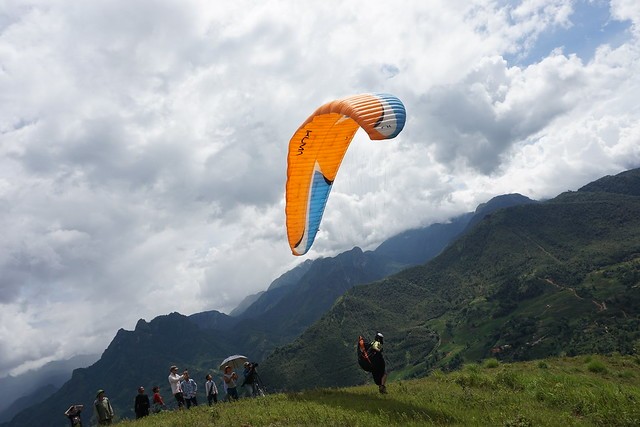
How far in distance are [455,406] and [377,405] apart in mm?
2095

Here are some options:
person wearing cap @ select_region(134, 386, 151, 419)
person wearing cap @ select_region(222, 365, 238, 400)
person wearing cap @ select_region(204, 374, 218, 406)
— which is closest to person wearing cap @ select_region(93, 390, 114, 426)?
person wearing cap @ select_region(134, 386, 151, 419)

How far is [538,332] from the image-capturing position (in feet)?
609

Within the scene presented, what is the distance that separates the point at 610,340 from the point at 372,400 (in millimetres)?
164421

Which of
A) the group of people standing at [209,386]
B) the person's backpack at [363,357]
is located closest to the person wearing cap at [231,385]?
the group of people standing at [209,386]

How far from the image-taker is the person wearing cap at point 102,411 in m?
17.4

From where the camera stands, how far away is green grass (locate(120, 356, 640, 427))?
31.7 feet

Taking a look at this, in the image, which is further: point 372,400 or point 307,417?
point 372,400

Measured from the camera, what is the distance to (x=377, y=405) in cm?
1204

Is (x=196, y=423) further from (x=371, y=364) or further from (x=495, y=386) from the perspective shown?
(x=495, y=386)

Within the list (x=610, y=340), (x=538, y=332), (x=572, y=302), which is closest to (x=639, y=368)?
(x=610, y=340)

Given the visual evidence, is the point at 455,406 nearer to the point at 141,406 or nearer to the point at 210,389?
the point at 210,389

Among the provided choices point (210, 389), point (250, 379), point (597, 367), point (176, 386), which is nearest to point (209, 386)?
point (210, 389)

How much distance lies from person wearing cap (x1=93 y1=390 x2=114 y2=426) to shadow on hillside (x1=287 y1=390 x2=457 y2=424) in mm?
7989

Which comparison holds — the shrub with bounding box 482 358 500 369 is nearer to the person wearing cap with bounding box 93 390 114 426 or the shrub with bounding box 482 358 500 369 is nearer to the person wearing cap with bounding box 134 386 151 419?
the person wearing cap with bounding box 134 386 151 419
